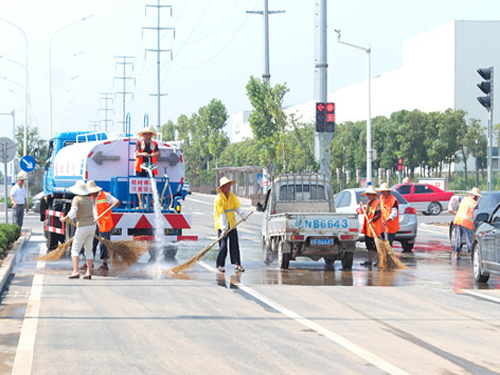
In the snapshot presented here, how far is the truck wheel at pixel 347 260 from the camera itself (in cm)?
1883

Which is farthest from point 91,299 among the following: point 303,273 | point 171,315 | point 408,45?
point 408,45

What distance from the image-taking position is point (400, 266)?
19.6 m

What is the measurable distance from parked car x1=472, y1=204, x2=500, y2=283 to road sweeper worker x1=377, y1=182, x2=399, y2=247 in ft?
12.9

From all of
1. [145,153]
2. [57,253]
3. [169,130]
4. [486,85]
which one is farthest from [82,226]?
[169,130]

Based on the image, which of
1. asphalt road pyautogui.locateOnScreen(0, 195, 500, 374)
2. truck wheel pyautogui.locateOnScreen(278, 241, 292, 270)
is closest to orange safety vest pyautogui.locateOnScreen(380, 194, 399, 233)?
asphalt road pyautogui.locateOnScreen(0, 195, 500, 374)

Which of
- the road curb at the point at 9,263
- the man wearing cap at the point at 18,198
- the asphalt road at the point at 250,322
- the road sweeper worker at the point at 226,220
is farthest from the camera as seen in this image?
the man wearing cap at the point at 18,198

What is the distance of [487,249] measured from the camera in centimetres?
1606

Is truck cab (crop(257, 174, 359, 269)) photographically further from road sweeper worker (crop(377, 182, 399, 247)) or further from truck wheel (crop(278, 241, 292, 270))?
road sweeper worker (crop(377, 182, 399, 247))

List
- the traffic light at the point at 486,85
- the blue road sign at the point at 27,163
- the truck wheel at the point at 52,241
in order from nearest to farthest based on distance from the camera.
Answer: the truck wheel at the point at 52,241 < the traffic light at the point at 486,85 < the blue road sign at the point at 27,163

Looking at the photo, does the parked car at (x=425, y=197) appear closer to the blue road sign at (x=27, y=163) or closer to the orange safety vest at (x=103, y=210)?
the blue road sign at (x=27, y=163)

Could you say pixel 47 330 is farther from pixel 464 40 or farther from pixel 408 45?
pixel 408 45

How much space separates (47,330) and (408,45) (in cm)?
9236

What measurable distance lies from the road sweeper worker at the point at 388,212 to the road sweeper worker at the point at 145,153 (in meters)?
4.98

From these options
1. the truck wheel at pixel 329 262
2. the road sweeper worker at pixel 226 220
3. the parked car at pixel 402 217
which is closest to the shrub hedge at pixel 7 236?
the road sweeper worker at pixel 226 220
